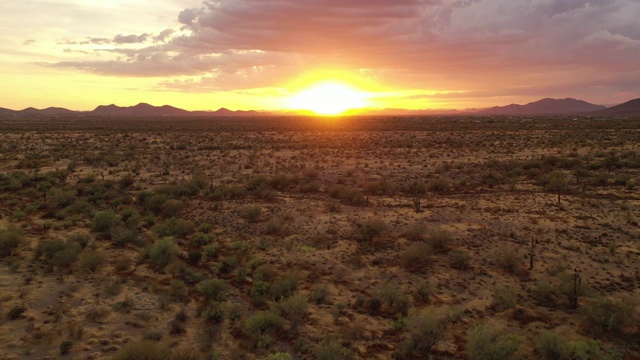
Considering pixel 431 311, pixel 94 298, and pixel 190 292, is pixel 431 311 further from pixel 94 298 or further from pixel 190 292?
A: pixel 94 298

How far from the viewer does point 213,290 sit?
1348cm

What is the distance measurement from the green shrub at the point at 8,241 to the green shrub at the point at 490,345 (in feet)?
55.0

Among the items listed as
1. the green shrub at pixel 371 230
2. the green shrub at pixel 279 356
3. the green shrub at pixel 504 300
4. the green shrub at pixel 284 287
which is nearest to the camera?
the green shrub at pixel 279 356

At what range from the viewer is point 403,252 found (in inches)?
683

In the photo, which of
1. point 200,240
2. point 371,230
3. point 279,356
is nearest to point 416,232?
point 371,230

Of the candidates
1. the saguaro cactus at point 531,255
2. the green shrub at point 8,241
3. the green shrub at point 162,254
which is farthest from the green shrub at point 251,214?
the saguaro cactus at point 531,255

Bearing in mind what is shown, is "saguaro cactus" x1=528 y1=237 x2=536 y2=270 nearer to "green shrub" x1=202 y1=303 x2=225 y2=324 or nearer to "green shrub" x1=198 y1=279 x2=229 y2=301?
"green shrub" x1=198 y1=279 x2=229 y2=301

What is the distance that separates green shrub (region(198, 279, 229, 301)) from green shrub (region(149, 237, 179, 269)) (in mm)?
3155

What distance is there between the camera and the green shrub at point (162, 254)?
16.0 metres

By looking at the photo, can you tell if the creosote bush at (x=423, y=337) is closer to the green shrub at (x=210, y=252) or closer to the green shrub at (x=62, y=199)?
the green shrub at (x=210, y=252)

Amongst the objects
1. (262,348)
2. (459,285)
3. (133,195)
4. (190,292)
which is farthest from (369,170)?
(262,348)

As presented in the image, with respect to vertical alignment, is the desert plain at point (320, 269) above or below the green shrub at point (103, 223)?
below

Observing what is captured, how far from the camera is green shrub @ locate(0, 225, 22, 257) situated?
632 inches

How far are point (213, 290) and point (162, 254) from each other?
3.89 metres
